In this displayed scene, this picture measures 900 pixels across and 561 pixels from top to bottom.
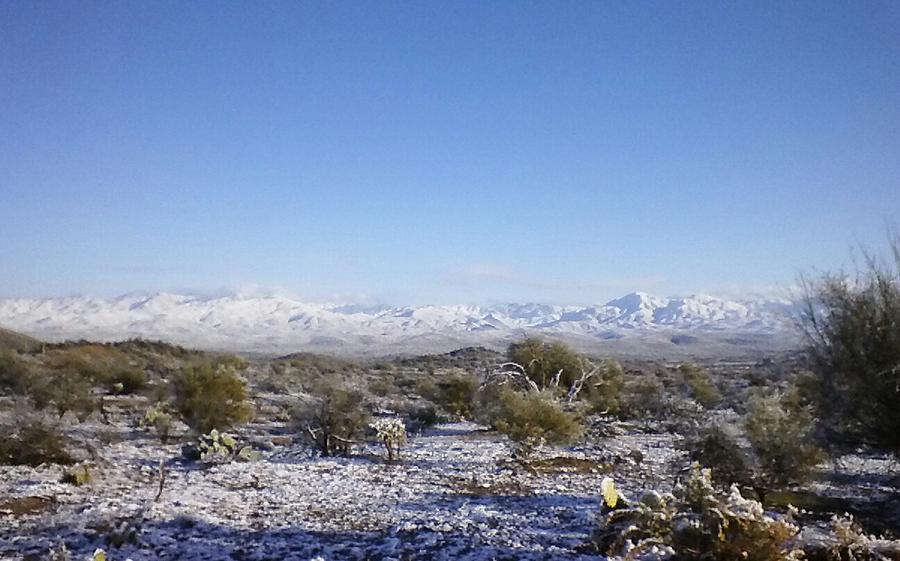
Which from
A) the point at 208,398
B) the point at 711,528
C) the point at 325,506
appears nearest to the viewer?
the point at 711,528

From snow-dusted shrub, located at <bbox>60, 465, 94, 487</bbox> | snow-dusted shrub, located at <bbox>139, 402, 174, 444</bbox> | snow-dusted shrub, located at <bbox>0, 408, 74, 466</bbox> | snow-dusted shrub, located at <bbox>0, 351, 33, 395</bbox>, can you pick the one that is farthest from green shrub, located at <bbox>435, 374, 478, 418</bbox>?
snow-dusted shrub, located at <bbox>60, 465, 94, 487</bbox>

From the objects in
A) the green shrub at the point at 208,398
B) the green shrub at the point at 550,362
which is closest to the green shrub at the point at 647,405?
the green shrub at the point at 550,362

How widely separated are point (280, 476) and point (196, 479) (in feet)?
5.85

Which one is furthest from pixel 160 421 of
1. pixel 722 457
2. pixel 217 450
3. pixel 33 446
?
pixel 722 457

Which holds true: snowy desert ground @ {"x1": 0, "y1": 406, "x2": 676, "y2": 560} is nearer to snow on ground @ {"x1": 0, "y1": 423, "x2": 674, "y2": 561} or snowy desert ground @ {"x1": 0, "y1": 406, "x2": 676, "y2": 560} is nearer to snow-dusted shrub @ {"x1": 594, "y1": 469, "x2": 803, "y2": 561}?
Answer: snow on ground @ {"x1": 0, "y1": 423, "x2": 674, "y2": 561}

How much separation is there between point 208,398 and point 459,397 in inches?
515

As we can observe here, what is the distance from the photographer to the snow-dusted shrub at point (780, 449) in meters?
13.2

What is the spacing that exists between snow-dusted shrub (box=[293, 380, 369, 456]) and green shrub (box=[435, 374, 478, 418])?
28.0 ft

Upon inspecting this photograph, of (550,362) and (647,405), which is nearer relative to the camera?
(550,362)

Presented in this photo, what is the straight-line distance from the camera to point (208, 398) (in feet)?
65.6

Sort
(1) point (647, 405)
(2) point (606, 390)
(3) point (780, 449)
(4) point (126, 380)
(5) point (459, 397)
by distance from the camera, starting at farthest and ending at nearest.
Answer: (4) point (126, 380), (5) point (459, 397), (2) point (606, 390), (1) point (647, 405), (3) point (780, 449)

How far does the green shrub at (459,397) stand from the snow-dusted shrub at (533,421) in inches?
432

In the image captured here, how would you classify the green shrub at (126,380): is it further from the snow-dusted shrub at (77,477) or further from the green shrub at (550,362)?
the snow-dusted shrub at (77,477)

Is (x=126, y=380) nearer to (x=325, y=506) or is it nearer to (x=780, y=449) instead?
(x=325, y=506)
